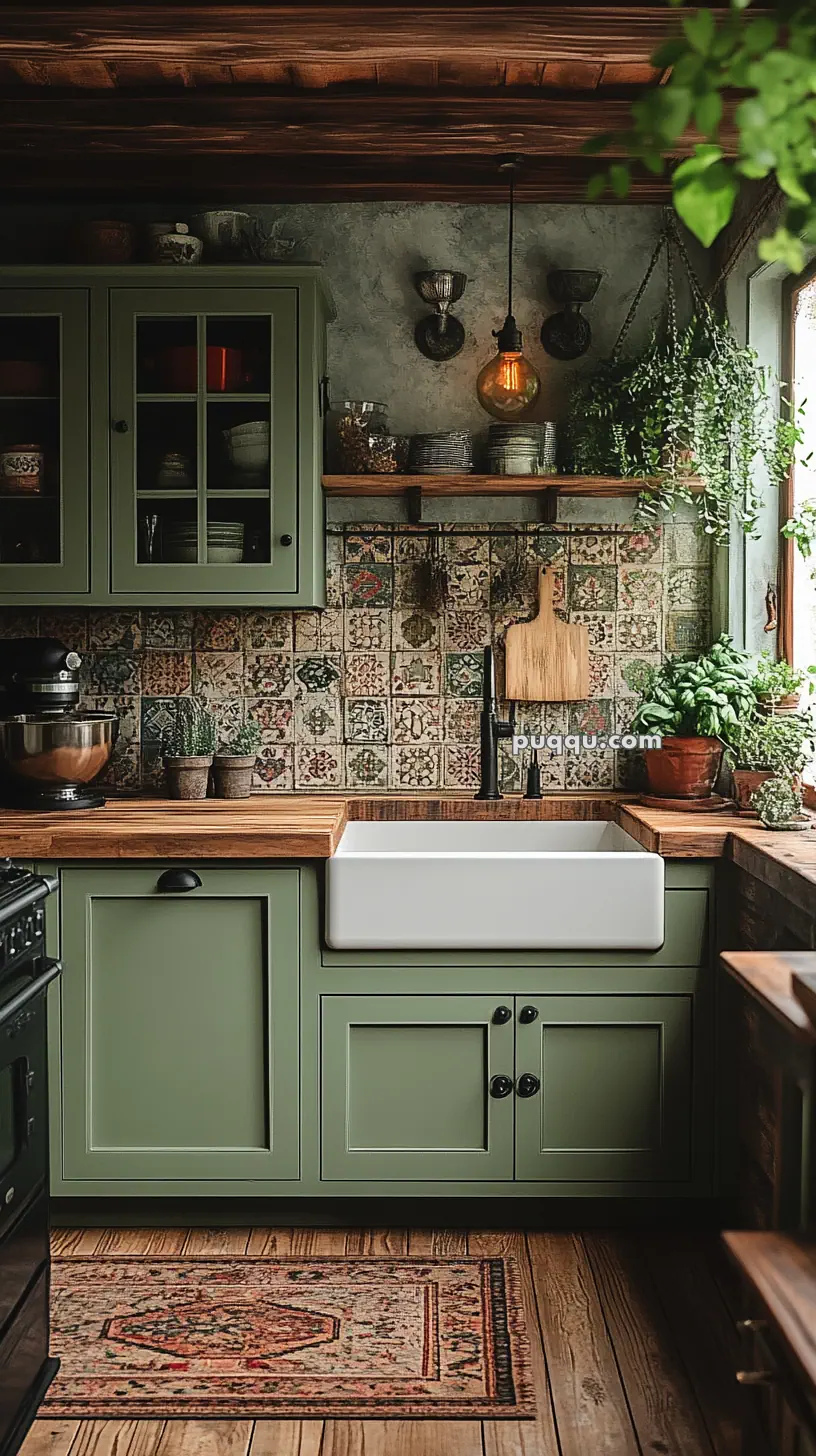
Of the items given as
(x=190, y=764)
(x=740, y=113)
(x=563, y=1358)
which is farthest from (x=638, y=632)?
(x=740, y=113)

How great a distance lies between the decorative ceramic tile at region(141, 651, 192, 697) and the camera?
3.57m

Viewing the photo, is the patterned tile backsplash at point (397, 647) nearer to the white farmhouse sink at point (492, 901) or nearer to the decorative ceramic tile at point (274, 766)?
the decorative ceramic tile at point (274, 766)

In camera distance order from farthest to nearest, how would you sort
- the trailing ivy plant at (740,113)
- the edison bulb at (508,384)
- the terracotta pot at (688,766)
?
the edison bulb at (508,384) < the terracotta pot at (688,766) < the trailing ivy plant at (740,113)

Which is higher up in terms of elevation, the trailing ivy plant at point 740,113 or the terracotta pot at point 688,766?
the trailing ivy plant at point 740,113

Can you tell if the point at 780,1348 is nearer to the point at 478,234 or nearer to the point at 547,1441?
the point at 547,1441

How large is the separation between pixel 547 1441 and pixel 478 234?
2847mm

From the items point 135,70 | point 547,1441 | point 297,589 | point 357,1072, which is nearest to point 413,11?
point 135,70

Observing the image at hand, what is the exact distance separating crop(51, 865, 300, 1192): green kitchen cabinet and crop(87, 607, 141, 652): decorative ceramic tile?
34.6 inches

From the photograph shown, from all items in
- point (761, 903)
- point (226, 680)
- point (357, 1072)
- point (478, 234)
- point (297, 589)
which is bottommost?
point (357, 1072)

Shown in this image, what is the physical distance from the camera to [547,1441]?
2.16m

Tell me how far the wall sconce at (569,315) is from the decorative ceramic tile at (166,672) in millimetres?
1286

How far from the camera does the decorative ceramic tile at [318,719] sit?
11.7 ft

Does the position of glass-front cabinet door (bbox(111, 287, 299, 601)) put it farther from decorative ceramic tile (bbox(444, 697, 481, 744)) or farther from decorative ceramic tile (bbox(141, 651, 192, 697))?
decorative ceramic tile (bbox(444, 697, 481, 744))

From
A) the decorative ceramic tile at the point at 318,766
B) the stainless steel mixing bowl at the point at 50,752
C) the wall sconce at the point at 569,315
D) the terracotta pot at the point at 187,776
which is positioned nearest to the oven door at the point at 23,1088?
the stainless steel mixing bowl at the point at 50,752
